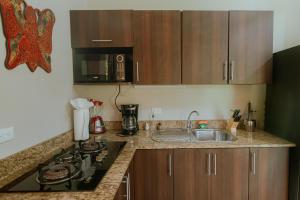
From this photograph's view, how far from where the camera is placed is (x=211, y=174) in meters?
1.76

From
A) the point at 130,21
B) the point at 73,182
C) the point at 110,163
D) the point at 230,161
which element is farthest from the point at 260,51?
the point at 73,182

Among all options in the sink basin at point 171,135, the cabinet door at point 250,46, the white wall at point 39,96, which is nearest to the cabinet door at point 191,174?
the sink basin at point 171,135

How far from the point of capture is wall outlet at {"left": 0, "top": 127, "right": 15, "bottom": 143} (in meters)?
1.11

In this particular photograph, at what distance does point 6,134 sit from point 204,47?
5.61ft

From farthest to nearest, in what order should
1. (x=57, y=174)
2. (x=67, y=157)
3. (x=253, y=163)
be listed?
(x=253, y=163)
(x=67, y=157)
(x=57, y=174)

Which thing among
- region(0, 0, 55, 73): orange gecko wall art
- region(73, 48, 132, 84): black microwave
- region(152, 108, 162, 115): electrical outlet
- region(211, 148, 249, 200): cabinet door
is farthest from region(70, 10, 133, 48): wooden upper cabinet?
region(211, 148, 249, 200): cabinet door

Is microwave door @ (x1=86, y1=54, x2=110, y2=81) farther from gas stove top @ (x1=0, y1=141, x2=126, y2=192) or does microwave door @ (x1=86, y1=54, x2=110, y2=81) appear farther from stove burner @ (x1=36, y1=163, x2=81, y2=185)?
stove burner @ (x1=36, y1=163, x2=81, y2=185)

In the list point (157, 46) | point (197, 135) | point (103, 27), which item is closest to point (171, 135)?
point (197, 135)

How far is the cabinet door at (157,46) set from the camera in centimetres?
192

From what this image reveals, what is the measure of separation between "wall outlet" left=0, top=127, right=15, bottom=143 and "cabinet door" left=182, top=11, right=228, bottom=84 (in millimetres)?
1439

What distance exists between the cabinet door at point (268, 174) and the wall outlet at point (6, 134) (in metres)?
1.80

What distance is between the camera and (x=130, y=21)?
1.92 meters

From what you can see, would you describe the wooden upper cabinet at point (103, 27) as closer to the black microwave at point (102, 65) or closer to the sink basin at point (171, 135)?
the black microwave at point (102, 65)

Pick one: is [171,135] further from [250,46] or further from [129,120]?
[250,46]
